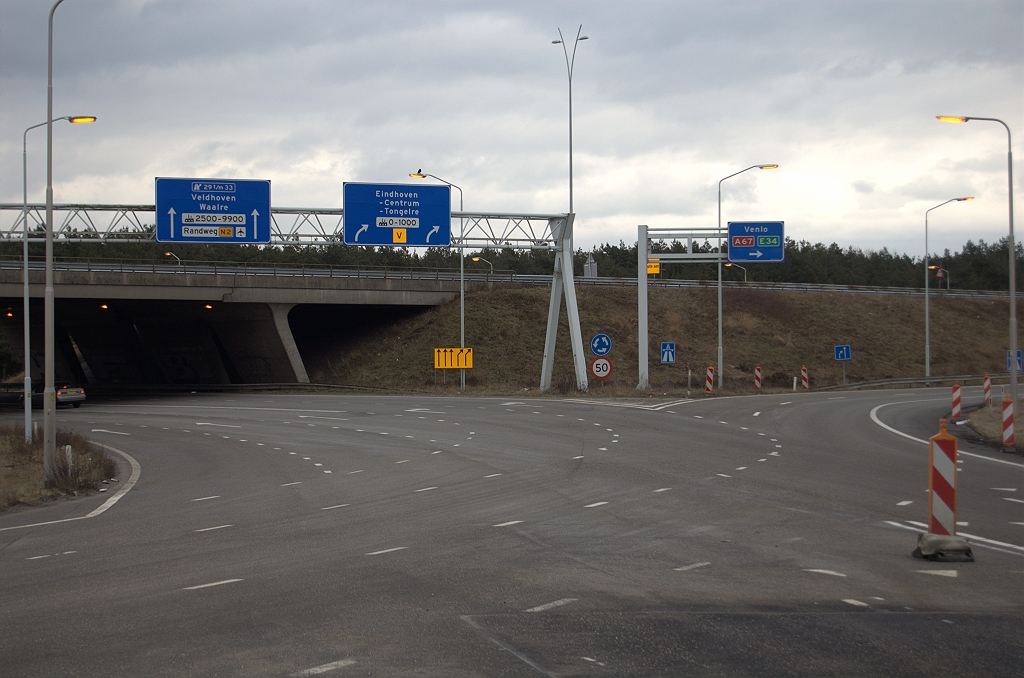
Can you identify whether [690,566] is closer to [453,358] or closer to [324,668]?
[324,668]

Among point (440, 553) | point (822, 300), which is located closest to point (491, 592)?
point (440, 553)

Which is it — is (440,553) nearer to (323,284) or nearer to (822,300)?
(323,284)

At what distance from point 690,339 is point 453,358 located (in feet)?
63.7

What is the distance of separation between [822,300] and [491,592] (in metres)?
64.9

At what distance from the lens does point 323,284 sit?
48094 mm

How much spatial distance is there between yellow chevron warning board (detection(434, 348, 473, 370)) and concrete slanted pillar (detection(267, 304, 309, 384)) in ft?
28.9

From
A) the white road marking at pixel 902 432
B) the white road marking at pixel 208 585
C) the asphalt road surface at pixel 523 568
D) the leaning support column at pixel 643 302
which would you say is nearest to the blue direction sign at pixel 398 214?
the leaning support column at pixel 643 302

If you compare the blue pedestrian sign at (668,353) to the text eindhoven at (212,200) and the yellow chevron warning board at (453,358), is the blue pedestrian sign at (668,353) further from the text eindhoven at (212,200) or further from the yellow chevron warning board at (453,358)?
the text eindhoven at (212,200)

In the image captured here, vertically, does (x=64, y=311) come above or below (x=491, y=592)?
above

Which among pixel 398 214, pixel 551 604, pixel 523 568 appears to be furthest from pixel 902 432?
pixel 398 214

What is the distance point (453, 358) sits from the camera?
44.6 meters

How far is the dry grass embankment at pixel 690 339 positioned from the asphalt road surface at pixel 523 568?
24.1 meters

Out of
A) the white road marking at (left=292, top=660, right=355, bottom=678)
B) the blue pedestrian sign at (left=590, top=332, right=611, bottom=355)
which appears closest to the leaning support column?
the blue pedestrian sign at (left=590, top=332, right=611, bottom=355)

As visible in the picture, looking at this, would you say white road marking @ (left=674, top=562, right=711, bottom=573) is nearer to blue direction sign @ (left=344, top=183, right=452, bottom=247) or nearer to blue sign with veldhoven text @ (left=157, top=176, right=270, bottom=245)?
blue direction sign @ (left=344, top=183, right=452, bottom=247)
